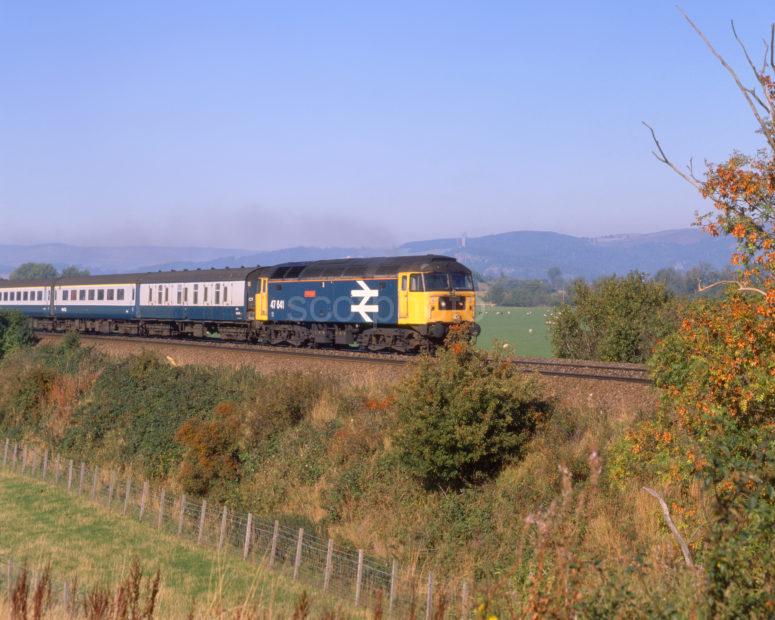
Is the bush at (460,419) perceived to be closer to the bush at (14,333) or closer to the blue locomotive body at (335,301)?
the blue locomotive body at (335,301)

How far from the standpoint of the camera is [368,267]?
3806cm

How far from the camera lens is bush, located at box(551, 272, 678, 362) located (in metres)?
43.9

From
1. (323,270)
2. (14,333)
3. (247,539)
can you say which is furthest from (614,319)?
(14,333)

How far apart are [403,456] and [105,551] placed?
8571 mm

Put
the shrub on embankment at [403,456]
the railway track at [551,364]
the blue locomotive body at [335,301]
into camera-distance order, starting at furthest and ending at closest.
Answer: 1. the blue locomotive body at [335,301]
2. the railway track at [551,364]
3. the shrub on embankment at [403,456]

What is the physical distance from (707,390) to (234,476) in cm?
1778

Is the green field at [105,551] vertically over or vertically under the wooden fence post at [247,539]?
under

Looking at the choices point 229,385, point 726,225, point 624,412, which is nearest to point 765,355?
point 726,225

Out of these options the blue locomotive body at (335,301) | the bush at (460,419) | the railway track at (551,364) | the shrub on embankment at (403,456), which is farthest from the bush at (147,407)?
the bush at (460,419)

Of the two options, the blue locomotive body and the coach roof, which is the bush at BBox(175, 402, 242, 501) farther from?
the coach roof

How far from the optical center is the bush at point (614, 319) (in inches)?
1729

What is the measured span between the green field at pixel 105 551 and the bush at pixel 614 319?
25217mm

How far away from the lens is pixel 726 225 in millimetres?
15117

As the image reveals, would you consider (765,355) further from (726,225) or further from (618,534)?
(618,534)
